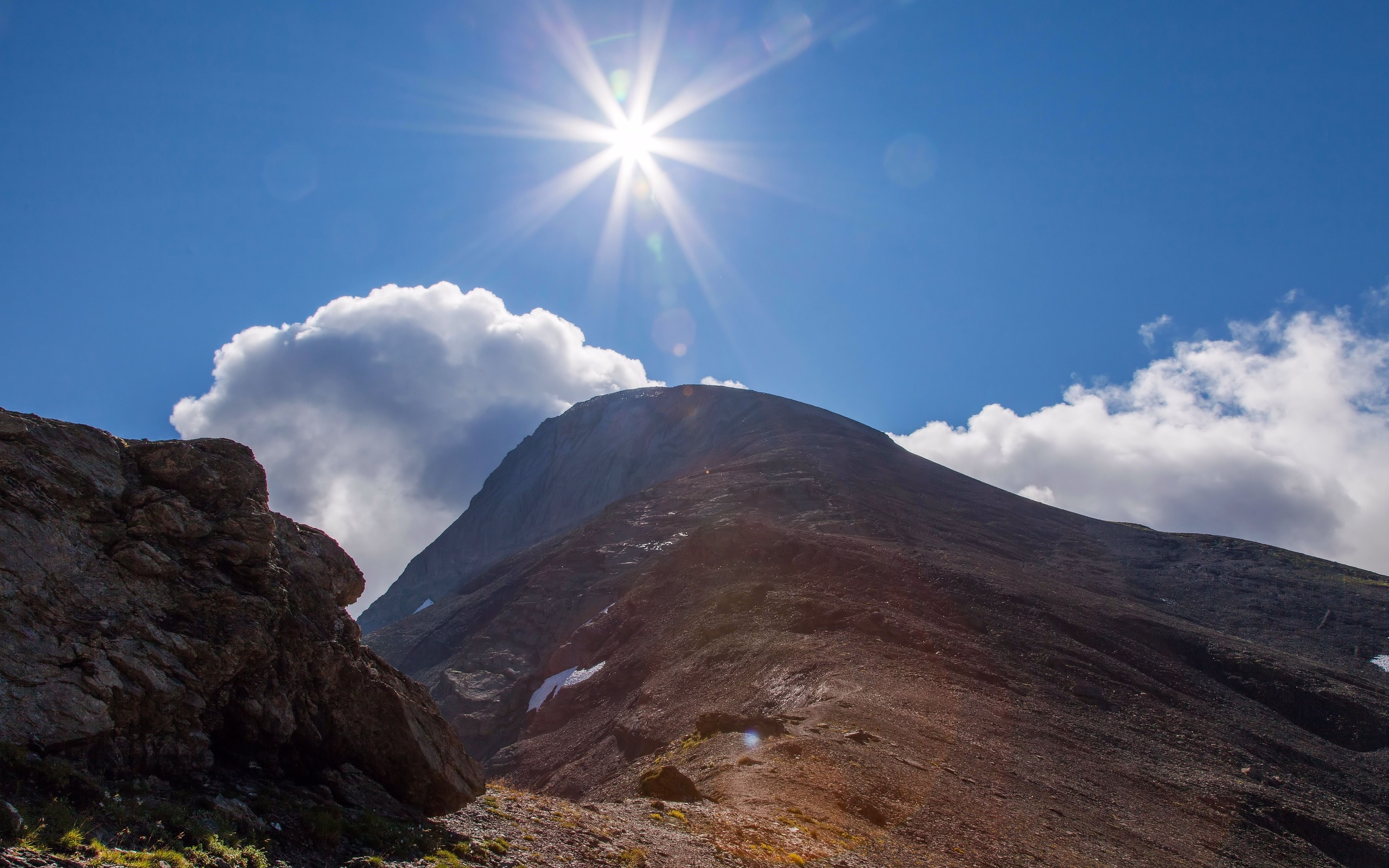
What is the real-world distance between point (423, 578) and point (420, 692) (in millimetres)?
145386

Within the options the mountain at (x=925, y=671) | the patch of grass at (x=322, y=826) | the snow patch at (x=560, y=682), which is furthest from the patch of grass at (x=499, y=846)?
the snow patch at (x=560, y=682)

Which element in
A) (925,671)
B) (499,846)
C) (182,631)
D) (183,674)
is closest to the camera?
(183,674)

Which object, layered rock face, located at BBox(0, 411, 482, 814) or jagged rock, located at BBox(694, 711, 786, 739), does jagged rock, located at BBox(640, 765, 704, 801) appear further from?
layered rock face, located at BBox(0, 411, 482, 814)

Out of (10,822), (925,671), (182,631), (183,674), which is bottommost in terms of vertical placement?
(10,822)

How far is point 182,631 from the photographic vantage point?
12.8 meters

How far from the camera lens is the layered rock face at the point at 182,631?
10688 mm

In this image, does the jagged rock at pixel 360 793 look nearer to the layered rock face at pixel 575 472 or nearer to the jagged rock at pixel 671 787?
the jagged rock at pixel 671 787

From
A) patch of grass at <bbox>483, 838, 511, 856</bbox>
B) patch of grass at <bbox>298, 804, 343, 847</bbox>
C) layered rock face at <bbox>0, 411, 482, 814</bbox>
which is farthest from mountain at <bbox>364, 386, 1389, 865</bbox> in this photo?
patch of grass at <bbox>298, 804, 343, 847</bbox>

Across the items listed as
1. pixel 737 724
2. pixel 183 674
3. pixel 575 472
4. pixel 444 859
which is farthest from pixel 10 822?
pixel 575 472

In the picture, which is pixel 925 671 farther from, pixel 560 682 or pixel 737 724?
pixel 560 682

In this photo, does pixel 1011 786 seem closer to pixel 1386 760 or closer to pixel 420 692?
pixel 420 692

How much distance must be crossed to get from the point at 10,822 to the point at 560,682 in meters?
51.8

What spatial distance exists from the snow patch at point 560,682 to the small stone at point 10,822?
4791 cm

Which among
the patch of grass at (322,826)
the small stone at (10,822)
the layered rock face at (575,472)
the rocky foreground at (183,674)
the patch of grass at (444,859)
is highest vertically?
the layered rock face at (575,472)
